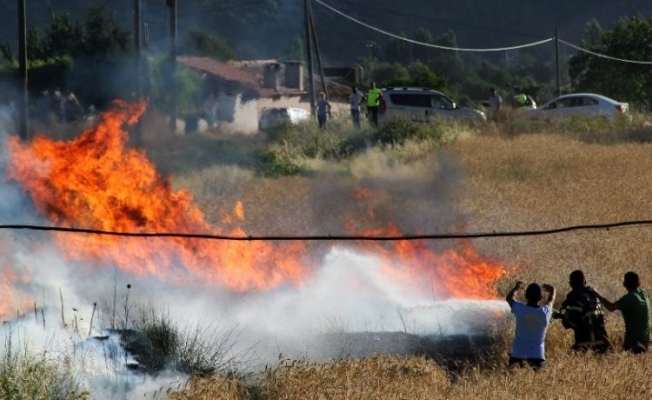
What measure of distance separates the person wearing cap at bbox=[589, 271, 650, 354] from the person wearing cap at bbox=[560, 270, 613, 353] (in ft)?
0.53

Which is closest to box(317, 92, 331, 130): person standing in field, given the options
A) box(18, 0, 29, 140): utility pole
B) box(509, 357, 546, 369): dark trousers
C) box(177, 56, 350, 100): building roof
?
box(18, 0, 29, 140): utility pole

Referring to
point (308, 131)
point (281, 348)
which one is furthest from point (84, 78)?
point (281, 348)

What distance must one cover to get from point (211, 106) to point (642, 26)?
2428 centimetres

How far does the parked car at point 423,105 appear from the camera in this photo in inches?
1588

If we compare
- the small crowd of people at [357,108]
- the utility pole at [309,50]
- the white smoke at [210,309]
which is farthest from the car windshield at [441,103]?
the white smoke at [210,309]

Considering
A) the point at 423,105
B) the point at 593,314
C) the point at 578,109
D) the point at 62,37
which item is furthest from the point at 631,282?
the point at 62,37

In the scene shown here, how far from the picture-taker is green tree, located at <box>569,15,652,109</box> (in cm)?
5969

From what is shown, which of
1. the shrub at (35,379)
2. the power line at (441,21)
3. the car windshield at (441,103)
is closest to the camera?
the shrub at (35,379)

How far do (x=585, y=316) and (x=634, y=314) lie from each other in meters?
0.61

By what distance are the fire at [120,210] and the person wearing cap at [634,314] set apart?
218 inches

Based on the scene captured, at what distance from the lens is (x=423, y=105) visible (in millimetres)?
41812

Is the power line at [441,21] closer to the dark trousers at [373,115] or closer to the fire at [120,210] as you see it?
the dark trousers at [373,115]

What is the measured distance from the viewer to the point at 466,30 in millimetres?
172125

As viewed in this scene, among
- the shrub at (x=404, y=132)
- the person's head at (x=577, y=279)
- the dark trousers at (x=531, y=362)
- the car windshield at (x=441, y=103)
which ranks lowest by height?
the dark trousers at (x=531, y=362)
